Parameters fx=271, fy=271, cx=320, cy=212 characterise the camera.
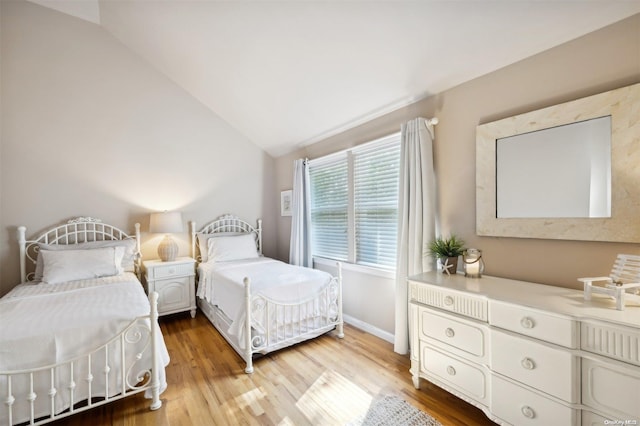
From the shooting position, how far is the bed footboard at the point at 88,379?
5.00ft

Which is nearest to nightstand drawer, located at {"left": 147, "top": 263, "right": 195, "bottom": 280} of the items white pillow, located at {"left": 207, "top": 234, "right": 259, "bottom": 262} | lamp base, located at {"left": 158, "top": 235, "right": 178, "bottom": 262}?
lamp base, located at {"left": 158, "top": 235, "right": 178, "bottom": 262}

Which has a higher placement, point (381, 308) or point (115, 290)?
point (115, 290)

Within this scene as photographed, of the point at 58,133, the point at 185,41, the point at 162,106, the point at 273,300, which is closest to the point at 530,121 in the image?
the point at 273,300

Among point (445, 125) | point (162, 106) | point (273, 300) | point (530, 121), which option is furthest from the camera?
point (162, 106)

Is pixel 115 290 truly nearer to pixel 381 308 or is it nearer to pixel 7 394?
pixel 7 394

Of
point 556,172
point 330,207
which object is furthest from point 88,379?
point 556,172

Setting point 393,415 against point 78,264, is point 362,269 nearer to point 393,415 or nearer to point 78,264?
point 393,415

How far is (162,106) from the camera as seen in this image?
3715 millimetres

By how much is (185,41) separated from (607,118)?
11.9 ft

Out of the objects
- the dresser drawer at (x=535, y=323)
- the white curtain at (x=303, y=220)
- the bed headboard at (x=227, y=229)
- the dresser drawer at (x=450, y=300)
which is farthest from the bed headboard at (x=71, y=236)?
the dresser drawer at (x=535, y=323)

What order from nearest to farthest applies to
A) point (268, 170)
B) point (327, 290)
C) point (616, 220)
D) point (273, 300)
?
point (616, 220) → point (273, 300) → point (327, 290) → point (268, 170)

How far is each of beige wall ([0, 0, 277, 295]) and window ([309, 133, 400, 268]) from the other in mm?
1514

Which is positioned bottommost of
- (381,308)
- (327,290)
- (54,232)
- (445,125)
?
(381,308)

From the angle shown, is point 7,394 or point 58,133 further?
point 58,133
